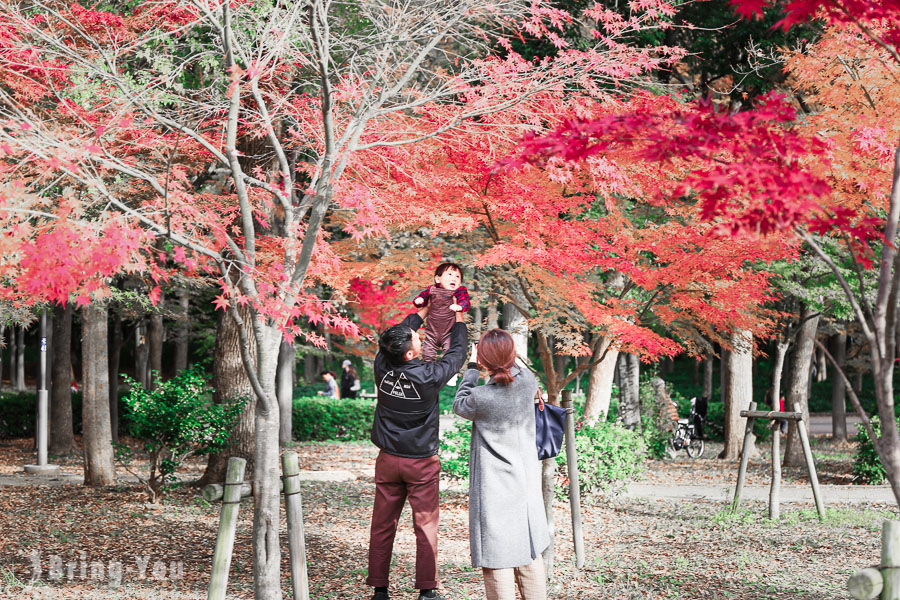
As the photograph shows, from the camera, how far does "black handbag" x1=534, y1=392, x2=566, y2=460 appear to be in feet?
15.1

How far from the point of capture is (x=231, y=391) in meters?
10.6

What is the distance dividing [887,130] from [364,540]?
587cm

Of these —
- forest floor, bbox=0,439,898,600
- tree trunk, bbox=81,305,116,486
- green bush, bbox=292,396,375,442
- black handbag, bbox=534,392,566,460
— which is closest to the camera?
black handbag, bbox=534,392,566,460

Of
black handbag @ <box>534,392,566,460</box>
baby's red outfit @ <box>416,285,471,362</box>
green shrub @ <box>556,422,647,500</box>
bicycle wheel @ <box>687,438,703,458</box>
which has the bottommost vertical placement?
bicycle wheel @ <box>687,438,703,458</box>

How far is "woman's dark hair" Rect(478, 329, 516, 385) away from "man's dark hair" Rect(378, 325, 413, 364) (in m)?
0.72

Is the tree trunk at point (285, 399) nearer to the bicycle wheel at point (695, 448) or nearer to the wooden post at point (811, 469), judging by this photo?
the bicycle wheel at point (695, 448)

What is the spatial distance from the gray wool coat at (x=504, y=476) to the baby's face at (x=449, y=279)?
0.94m

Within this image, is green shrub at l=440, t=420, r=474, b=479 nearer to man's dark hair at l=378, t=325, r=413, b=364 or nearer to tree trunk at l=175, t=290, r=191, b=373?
man's dark hair at l=378, t=325, r=413, b=364

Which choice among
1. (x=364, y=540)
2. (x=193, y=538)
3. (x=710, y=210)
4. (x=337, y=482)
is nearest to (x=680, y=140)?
(x=710, y=210)

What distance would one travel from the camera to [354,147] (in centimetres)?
522

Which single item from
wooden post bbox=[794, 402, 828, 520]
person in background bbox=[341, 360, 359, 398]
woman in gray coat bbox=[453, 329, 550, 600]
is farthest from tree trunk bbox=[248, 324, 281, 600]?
person in background bbox=[341, 360, 359, 398]

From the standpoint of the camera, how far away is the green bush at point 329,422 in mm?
20156

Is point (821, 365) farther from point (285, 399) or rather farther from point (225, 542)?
point (225, 542)

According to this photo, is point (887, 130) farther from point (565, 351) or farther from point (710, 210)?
point (710, 210)
